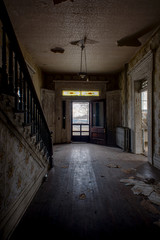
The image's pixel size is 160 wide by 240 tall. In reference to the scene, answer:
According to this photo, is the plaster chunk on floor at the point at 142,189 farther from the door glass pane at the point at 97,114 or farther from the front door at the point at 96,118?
the door glass pane at the point at 97,114

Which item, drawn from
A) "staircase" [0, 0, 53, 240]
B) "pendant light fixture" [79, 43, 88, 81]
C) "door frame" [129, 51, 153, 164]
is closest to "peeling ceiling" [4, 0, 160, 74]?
"pendant light fixture" [79, 43, 88, 81]

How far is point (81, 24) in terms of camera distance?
334 centimetres

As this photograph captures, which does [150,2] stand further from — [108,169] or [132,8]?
[108,169]

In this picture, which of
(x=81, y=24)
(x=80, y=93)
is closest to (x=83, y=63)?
(x=80, y=93)

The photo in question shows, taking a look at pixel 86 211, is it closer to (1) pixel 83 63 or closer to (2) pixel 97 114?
(1) pixel 83 63

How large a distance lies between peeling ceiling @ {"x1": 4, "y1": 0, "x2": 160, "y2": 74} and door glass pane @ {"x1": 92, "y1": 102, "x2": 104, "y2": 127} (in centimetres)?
261

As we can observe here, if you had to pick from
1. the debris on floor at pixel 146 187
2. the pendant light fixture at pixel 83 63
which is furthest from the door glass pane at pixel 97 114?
the debris on floor at pixel 146 187

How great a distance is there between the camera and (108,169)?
3.51 meters

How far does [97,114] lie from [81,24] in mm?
4519

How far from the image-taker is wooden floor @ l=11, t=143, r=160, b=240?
59.9 inches

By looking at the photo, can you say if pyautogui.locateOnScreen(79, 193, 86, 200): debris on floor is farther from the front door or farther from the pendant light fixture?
the front door

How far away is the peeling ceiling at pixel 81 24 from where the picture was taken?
2.78m

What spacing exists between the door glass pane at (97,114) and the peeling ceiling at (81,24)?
261 centimetres

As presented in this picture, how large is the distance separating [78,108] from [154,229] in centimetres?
1029
